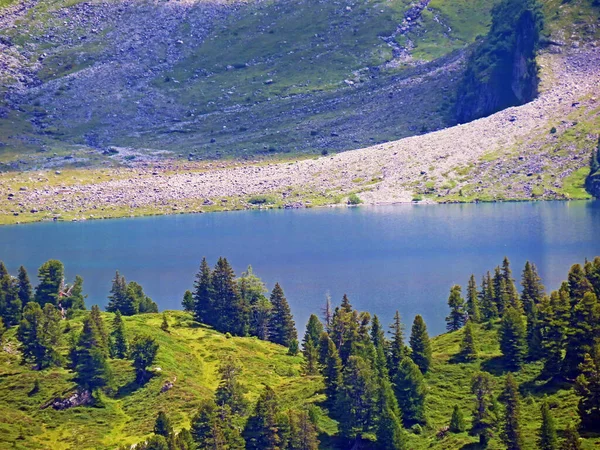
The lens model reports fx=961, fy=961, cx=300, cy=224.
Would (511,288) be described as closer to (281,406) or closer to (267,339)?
(267,339)

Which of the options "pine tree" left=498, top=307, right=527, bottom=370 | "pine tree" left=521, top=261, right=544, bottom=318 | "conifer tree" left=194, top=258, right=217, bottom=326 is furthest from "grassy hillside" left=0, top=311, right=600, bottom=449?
"conifer tree" left=194, top=258, right=217, bottom=326

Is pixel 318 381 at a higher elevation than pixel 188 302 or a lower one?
lower

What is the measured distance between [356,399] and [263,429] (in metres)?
10.8

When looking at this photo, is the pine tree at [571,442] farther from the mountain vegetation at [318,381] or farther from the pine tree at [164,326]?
the pine tree at [164,326]

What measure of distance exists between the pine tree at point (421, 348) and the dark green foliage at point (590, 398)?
75.6 feet

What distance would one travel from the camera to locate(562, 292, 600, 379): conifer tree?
90.1m

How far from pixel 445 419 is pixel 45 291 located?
6507cm

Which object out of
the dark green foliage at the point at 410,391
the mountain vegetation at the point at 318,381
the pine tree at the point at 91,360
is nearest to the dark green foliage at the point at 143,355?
the mountain vegetation at the point at 318,381

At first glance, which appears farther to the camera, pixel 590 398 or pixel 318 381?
pixel 318 381

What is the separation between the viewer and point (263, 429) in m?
82.5

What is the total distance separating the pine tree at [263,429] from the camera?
81688mm

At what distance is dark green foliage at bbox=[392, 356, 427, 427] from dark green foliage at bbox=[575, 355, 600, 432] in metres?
16.2

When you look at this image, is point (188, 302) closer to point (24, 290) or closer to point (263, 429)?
point (24, 290)

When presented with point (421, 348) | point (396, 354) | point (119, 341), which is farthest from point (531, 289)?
point (119, 341)
